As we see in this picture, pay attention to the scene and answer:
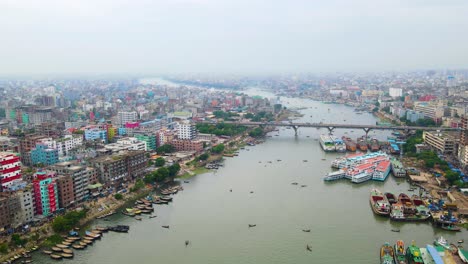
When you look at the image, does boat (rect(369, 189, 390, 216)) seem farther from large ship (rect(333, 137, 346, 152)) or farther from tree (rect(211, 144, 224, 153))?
tree (rect(211, 144, 224, 153))

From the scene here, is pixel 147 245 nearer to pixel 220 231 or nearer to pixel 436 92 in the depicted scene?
pixel 220 231

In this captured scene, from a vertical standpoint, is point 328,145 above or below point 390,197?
above

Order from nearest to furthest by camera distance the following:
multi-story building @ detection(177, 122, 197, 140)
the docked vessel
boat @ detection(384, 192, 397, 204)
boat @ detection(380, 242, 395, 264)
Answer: boat @ detection(380, 242, 395, 264) → boat @ detection(384, 192, 397, 204) → the docked vessel → multi-story building @ detection(177, 122, 197, 140)

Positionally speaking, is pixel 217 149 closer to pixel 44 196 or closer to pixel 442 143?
pixel 44 196

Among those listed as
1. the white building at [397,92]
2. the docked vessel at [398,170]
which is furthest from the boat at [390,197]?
the white building at [397,92]

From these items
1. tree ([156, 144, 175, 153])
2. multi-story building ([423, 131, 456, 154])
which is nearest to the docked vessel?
multi-story building ([423, 131, 456, 154])

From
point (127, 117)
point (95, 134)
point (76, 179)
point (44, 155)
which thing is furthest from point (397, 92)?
point (76, 179)

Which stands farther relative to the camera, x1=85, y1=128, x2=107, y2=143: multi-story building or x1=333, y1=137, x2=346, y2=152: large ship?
x1=85, y1=128, x2=107, y2=143: multi-story building
